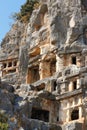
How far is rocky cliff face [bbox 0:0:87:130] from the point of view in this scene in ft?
105

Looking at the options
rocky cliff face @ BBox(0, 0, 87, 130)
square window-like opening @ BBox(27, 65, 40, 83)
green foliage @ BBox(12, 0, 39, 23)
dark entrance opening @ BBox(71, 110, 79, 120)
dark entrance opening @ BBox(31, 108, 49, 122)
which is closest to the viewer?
rocky cliff face @ BBox(0, 0, 87, 130)

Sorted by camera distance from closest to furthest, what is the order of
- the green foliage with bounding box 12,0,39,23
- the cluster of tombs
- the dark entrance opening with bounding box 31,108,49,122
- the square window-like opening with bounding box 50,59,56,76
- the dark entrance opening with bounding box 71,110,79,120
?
the cluster of tombs → the dark entrance opening with bounding box 71,110,79,120 → the dark entrance opening with bounding box 31,108,49,122 → the square window-like opening with bounding box 50,59,56,76 → the green foliage with bounding box 12,0,39,23

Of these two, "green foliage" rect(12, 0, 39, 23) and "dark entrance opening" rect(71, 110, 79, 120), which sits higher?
"green foliage" rect(12, 0, 39, 23)

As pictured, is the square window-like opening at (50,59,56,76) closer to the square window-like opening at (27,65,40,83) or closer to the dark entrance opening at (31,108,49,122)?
the square window-like opening at (27,65,40,83)

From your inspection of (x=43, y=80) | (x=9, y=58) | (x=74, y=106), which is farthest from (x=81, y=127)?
(x=9, y=58)

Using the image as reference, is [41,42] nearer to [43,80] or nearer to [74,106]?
[43,80]

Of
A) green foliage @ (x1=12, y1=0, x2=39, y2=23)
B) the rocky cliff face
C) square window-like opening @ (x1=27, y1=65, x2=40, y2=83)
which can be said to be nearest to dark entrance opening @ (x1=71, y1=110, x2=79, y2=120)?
the rocky cliff face

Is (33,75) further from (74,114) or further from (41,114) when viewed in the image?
(74,114)

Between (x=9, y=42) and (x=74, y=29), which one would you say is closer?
(x=74, y=29)

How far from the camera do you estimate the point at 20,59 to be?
43.3 m

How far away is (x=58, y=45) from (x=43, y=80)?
414 centimetres

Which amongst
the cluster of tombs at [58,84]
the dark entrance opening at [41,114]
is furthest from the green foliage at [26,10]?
the dark entrance opening at [41,114]

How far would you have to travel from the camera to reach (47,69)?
41.4m

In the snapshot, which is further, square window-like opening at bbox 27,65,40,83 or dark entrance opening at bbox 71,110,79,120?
square window-like opening at bbox 27,65,40,83
